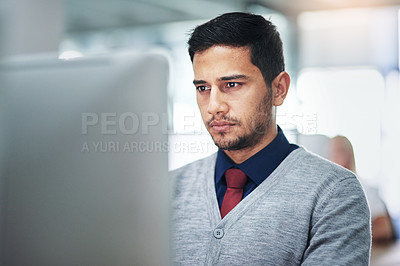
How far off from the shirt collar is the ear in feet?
0.34

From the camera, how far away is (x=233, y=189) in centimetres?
105

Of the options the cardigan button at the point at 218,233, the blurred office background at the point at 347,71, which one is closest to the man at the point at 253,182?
the cardigan button at the point at 218,233

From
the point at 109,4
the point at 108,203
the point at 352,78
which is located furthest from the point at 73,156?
the point at 109,4

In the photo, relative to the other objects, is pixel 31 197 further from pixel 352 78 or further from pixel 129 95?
pixel 352 78

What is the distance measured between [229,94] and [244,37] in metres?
0.15

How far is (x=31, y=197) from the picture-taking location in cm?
61

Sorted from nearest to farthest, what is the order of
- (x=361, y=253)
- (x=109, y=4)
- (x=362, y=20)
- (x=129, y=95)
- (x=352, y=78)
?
(x=129, y=95) → (x=361, y=253) → (x=352, y=78) → (x=362, y=20) → (x=109, y=4)

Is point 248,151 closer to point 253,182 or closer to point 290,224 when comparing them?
point 253,182

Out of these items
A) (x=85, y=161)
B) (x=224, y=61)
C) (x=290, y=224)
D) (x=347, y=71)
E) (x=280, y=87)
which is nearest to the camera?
(x=85, y=161)

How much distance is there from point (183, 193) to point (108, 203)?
564 mm

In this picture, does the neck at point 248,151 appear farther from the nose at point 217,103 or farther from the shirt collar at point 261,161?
the nose at point 217,103

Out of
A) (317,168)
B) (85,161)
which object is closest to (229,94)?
(317,168)

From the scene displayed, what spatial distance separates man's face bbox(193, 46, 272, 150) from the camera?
1037mm

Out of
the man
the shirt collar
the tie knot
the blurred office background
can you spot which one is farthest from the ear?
the blurred office background
